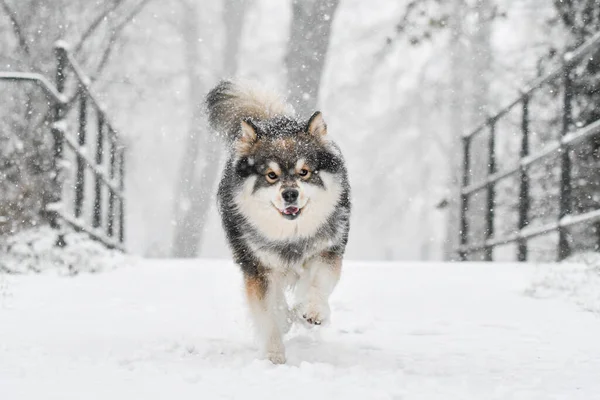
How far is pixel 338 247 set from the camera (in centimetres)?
488

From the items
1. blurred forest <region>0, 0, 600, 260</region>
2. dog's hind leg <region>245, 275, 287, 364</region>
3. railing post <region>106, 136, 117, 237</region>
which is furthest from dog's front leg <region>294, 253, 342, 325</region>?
railing post <region>106, 136, 117, 237</region>

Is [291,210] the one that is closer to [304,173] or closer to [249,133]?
[304,173]

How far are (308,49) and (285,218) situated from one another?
852 cm

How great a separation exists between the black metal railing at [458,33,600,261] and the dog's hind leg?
130 inches

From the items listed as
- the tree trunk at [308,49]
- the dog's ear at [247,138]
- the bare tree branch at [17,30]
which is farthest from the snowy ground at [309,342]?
the bare tree branch at [17,30]

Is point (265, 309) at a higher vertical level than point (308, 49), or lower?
lower

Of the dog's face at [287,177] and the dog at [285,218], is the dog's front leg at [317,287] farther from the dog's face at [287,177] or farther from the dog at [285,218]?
the dog's face at [287,177]

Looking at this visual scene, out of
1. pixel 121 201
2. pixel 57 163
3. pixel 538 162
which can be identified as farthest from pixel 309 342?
pixel 121 201

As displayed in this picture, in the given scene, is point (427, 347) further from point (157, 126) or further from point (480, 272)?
point (157, 126)

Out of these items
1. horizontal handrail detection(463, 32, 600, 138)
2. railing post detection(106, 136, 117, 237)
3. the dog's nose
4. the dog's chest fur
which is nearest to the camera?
the dog's nose

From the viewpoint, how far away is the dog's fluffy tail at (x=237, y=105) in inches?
224

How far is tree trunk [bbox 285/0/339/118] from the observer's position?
Result: 12.7 m

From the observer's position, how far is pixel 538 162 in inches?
345

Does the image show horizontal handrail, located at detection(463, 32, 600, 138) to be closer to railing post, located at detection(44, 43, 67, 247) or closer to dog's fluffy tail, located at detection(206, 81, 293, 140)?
dog's fluffy tail, located at detection(206, 81, 293, 140)
